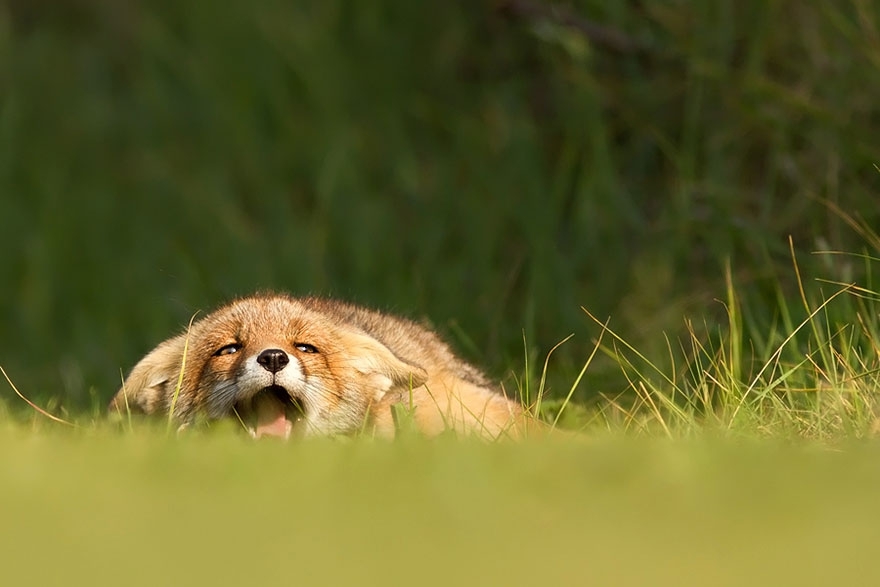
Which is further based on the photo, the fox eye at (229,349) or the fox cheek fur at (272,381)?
the fox eye at (229,349)

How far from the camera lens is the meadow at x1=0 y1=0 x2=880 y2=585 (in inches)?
98.9

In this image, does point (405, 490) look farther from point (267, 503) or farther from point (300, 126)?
point (300, 126)

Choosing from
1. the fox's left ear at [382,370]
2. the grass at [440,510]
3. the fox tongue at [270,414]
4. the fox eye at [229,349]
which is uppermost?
the grass at [440,510]

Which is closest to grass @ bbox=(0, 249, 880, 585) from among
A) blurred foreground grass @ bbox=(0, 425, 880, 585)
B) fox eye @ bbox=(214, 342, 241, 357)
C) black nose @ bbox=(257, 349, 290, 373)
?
blurred foreground grass @ bbox=(0, 425, 880, 585)

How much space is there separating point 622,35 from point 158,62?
14.1ft

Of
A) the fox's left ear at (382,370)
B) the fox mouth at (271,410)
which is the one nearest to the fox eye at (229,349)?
the fox mouth at (271,410)

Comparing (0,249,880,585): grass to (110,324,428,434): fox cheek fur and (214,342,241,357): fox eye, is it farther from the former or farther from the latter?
(214,342,241,357): fox eye

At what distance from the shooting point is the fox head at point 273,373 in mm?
4605

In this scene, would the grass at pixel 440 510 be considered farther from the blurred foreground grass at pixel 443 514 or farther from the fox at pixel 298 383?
the fox at pixel 298 383

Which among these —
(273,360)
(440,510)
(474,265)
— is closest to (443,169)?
(474,265)

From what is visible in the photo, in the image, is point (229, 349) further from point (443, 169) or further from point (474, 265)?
point (443, 169)

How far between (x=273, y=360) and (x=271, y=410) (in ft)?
0.76

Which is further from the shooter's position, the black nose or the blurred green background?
the blurred green background

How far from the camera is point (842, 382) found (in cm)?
427
